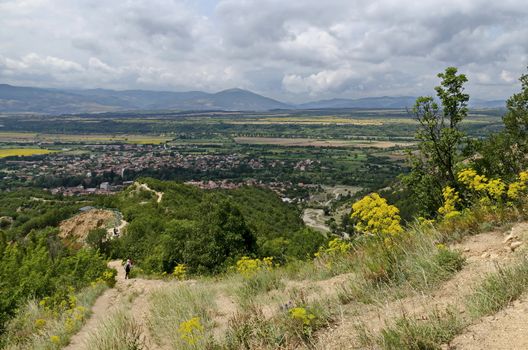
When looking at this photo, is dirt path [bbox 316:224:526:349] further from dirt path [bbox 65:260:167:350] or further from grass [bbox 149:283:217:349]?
dirt path [bbox 65:260:167:350]

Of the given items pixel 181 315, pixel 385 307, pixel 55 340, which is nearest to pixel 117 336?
pixel 181 315

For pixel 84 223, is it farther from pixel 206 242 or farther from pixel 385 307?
pixel 385 307

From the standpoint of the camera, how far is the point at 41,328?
26.4 ft

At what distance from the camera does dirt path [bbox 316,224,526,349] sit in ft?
14.4

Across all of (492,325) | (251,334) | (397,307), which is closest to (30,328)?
(251,334)

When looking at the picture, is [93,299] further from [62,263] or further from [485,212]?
[485,212]

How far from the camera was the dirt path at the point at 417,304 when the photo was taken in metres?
4.38

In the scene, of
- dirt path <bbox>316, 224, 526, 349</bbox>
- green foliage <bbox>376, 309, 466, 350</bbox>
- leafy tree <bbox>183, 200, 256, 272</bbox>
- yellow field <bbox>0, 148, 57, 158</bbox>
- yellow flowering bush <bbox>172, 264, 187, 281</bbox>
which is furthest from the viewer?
yellow field <bbox>0, 148, 57, 158</bbox>

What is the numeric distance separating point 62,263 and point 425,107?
69.4 feet

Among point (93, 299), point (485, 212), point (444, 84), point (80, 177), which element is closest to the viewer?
point (485, 212)

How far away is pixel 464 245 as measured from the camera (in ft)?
21.1

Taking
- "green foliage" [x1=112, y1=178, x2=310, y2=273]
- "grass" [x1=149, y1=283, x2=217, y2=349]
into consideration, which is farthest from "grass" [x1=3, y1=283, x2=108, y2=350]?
"green foliage" [x1=112, y1=178, x2=310, y2=273]

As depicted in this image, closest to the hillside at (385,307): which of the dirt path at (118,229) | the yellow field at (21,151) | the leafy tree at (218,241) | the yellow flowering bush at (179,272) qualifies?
the yellow flowering bush at (179,272)

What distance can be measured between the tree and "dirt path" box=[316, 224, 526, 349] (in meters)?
13.0
